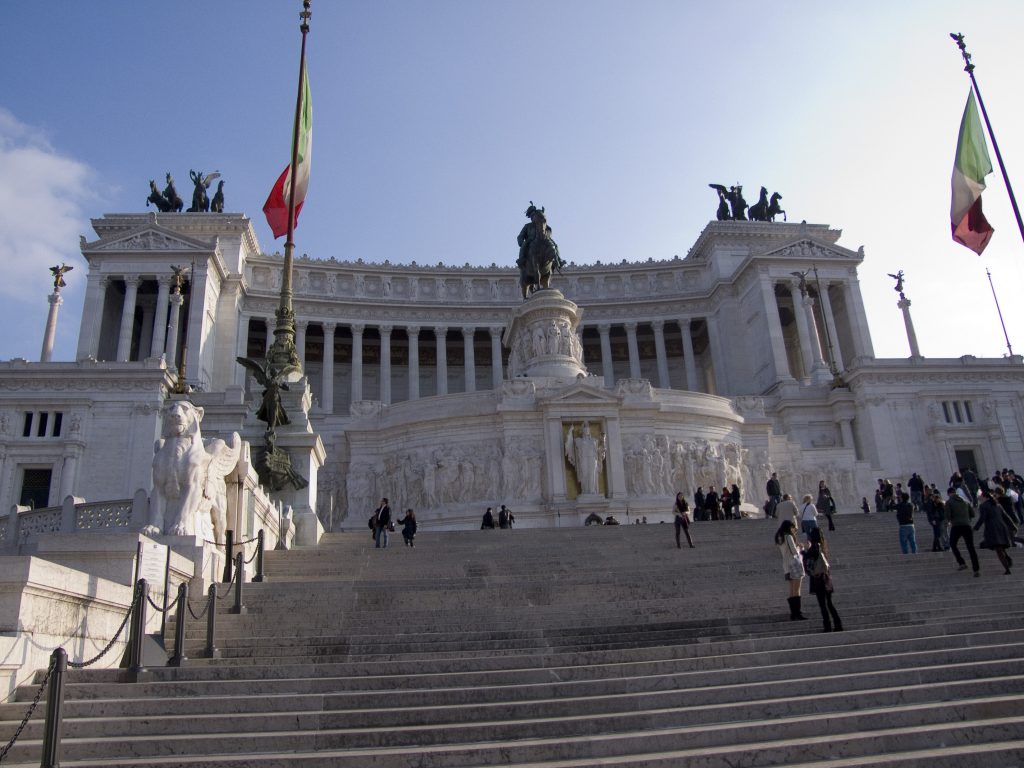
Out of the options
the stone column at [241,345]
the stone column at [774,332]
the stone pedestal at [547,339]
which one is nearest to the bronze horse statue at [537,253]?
the stone pedestal at [547,339]

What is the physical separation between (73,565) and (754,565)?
37.5ft

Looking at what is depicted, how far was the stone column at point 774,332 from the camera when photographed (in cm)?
5754

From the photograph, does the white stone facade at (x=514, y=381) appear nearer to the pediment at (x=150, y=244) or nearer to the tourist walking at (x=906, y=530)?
the pediment at (x=150, y=244)

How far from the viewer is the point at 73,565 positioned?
10523mm

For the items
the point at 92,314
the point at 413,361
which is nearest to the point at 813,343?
the point at 413,361

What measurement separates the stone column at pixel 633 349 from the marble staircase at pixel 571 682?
52.7 meters

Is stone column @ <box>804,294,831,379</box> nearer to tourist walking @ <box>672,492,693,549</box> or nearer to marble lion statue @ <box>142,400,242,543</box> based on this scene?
tourist walking @ <box>672,492,693,549</box>

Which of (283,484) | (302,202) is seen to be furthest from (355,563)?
(302,202)

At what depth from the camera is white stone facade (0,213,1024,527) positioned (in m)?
31.5

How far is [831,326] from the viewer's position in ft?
200

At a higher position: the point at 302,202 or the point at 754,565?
the point at 302,202

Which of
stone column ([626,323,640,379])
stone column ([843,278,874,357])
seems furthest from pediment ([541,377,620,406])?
stone column ([843,278,874,357])

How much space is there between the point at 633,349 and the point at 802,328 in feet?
43.4

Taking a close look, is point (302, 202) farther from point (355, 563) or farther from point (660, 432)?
point (660, 432)
